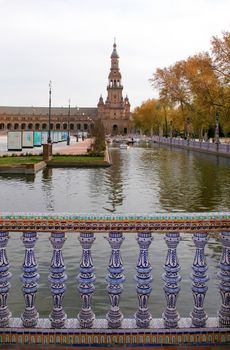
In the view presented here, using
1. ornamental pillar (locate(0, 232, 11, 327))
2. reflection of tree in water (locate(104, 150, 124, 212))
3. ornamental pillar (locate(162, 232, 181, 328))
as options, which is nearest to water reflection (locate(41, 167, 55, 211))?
reflection of tree in water (locate(104, 150, 124, 212))

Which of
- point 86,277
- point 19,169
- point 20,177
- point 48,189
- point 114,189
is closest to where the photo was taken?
point 86,277

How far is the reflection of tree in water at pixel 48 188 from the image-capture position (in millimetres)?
15663

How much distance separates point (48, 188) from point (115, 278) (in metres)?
16.1

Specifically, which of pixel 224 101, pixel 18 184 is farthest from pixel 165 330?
pixel 224 101

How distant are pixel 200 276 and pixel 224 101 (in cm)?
4205

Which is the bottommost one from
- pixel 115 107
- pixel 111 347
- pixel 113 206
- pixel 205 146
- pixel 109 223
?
pixel 113 206

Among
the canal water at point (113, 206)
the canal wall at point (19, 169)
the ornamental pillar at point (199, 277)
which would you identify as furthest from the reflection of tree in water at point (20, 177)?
the ornamental pillar at point (199, 277)

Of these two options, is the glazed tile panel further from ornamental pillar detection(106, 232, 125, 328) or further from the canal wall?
the canal wall

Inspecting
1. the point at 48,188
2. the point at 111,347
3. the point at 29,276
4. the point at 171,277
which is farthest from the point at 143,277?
the point at 48,188

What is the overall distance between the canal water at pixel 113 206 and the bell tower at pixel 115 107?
155970 millimetres

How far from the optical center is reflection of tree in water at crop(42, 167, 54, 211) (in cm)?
1566

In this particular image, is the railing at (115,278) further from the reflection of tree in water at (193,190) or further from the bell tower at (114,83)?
the bell tower at (114,83)

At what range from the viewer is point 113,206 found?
50.4 ft

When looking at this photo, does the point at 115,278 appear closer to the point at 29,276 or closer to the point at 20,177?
the point at 29,276
